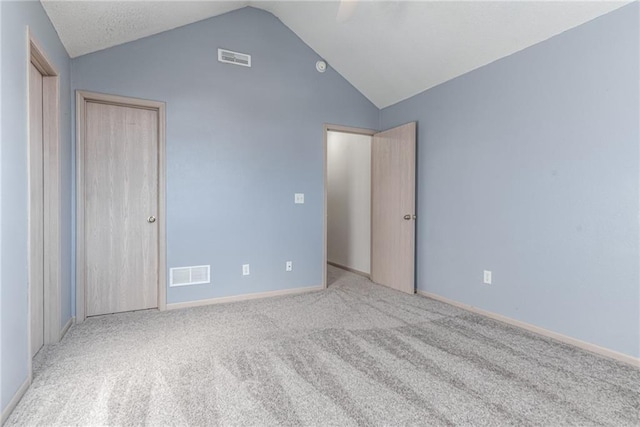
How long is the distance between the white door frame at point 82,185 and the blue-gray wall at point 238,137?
0.18 feet

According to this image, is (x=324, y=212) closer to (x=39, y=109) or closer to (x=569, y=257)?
(x=569, y=257)

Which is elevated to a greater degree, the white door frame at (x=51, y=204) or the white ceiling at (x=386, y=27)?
the white ceiling at (x=386, y=27)

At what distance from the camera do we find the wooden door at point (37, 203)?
2068 mm

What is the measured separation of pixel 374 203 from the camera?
4238 millimetres

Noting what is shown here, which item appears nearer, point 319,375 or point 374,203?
point 319,375

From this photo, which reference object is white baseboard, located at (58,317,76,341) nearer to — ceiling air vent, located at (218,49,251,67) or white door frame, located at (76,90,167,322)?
white door frame, located at (76,90,167,322)

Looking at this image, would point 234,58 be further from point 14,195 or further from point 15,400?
point 15,400

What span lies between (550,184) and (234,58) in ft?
10.2

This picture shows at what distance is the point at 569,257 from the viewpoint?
2357mm

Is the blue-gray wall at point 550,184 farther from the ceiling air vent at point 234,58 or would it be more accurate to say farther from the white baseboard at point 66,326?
the white baseboard at point 66,326

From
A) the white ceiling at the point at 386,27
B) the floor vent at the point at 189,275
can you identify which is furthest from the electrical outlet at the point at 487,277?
the floor vent at the point at 189,275

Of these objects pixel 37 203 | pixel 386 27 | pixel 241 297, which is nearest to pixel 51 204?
pixel 37 203

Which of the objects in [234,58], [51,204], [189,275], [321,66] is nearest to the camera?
[51,204]

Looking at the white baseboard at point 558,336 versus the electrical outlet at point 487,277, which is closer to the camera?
the white baseboard at point 558,336
